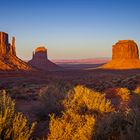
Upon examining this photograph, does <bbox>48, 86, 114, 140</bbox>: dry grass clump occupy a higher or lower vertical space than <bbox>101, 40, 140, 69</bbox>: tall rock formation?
lower

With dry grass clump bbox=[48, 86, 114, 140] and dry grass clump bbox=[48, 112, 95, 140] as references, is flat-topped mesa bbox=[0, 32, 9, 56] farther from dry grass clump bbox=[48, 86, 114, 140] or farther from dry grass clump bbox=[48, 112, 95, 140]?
dry grass clump bbox=[48, 112, 95, 140]

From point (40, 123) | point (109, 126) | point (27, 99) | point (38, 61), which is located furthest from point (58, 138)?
point (38, 61)

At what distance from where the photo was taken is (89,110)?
1002 centimetres

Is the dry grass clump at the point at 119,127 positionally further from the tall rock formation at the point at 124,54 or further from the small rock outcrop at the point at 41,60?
the small rock outcrop at the point at 41,60

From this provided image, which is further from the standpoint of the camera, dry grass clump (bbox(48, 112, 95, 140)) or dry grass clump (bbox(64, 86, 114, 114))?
dry grass clump (bbox(64, 86, 114, 114))

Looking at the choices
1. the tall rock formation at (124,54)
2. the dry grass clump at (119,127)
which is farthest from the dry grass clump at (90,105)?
the tall rock formation at (124,54)

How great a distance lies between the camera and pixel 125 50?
115 metres

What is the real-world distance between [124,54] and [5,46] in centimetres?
5038

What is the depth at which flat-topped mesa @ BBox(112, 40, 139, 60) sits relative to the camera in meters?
115

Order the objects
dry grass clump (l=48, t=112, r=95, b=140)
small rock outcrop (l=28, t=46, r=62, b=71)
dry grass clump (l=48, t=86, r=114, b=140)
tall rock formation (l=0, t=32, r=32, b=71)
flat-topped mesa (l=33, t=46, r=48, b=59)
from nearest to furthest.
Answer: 1. dry grass clump (l=48, t=112, r=95, b=140)
2. dry grass clump (l=48, t=86, r=114, b=140)
3. tall rock formation (l=0, t=32, r=32, b=71)
4. small rock outcrop (l=28, t=46, r=62, b=71)
5. flat-topped mesa (l=33, t=46, r=48, b=59)

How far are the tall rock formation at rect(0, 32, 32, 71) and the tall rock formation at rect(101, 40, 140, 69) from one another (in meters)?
40.9

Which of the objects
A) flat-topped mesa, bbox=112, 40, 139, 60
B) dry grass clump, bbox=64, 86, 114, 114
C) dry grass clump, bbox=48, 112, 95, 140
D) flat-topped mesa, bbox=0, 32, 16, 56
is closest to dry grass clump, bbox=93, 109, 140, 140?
dry grass clump, bbox=48, 112, 95, 140

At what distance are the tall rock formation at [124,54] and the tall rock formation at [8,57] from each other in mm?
40947

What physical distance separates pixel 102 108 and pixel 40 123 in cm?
225
